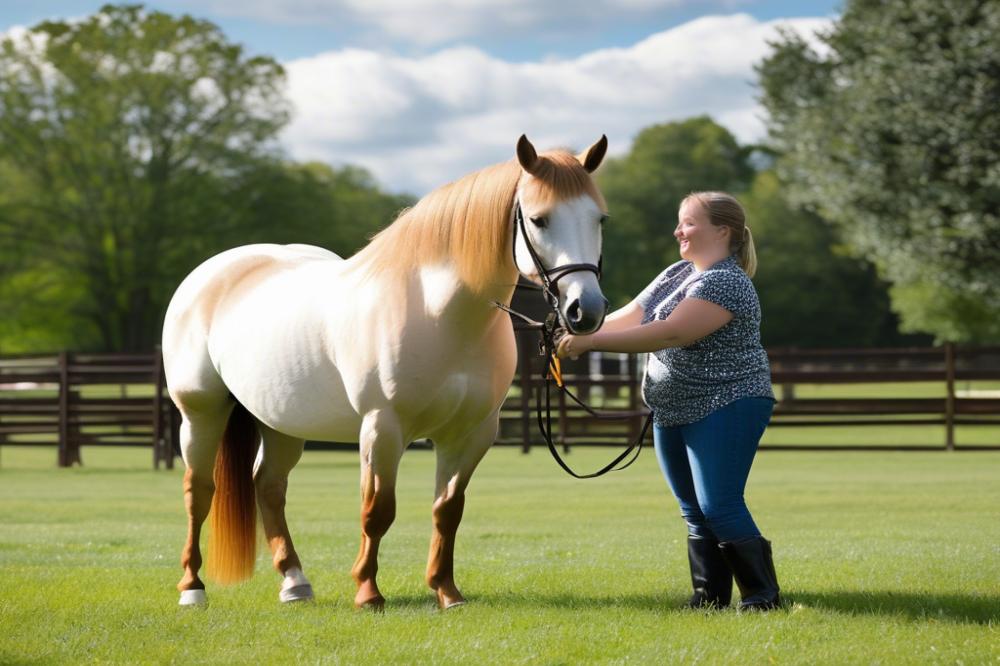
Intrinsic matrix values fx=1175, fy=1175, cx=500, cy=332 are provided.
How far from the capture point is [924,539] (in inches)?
315

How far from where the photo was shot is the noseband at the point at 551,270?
14.3 ft

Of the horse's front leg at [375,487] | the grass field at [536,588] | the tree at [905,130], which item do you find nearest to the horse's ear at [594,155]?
the horse's front leg at [375,487]

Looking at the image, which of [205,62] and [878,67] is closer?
[878,67]

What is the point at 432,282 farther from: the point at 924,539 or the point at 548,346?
the point at 924,539

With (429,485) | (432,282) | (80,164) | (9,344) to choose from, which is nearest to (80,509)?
(429,485)

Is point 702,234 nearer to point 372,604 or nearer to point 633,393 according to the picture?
point 372,604

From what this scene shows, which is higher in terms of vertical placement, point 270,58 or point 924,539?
point 270,58

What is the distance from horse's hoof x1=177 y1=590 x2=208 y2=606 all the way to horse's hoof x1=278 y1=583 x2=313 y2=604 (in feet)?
1.18

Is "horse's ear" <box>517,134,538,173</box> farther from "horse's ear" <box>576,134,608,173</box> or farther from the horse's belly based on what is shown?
the horse's belly

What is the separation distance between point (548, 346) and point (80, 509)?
317 inches

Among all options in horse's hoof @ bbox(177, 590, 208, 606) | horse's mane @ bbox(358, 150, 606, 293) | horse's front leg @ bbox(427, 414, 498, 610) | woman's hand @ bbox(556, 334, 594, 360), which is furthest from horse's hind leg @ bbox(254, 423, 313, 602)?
woman's hand @ bbox(556, 334, 594, 360)

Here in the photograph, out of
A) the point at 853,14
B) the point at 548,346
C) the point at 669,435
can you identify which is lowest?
the point at 669,435

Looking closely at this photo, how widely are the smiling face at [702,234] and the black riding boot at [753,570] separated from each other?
47.7 inches

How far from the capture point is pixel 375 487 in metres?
5.00
